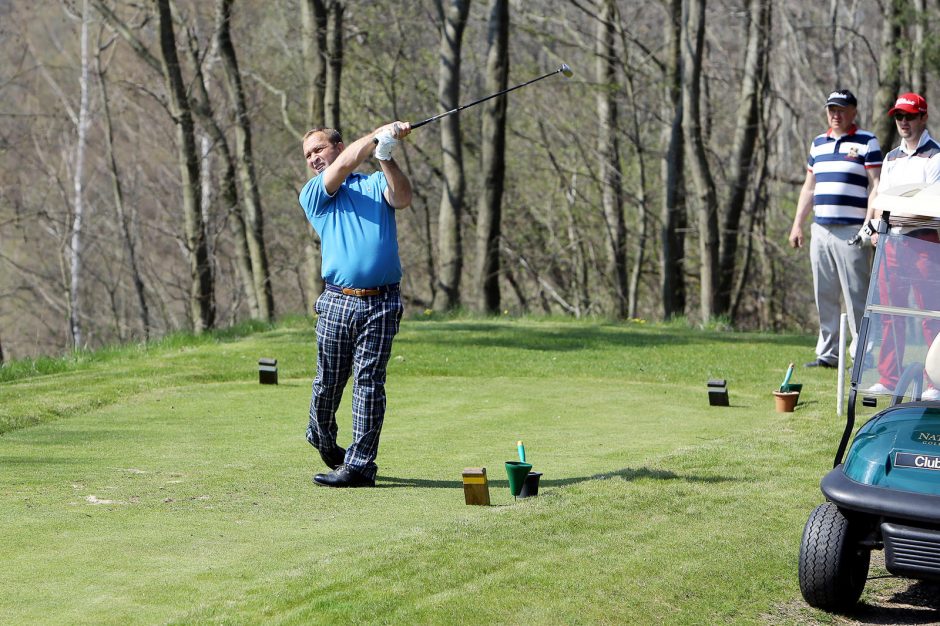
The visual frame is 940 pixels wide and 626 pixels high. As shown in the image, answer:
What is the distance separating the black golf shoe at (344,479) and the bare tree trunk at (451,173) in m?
14.1

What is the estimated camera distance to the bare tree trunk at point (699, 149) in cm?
2045

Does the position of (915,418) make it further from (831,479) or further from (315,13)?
(315,13)

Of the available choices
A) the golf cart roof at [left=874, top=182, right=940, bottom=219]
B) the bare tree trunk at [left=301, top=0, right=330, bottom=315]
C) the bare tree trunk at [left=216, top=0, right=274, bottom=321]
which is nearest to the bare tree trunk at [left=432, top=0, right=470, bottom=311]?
the bare tree trunk at [left=301, top=0, right=330, bottom=315]

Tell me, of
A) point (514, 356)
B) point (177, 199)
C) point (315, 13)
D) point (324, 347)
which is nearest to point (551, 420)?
point (324, 347)

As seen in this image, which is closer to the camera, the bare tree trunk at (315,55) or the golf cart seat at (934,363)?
the golf cart seat at (934,363)

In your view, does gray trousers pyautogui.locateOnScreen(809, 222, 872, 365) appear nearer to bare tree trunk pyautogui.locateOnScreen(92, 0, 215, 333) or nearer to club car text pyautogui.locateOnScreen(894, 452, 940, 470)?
club car text pyautogui.locateOnScreen(894, 452, 940, 470)

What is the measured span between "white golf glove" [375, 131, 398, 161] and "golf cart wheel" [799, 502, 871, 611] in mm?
2805

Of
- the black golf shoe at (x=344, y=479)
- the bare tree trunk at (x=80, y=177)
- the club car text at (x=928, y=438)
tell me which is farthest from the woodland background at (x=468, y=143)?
the club car text at (x=928, y=438)

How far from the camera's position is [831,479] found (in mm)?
4914

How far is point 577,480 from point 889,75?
48.4 ft

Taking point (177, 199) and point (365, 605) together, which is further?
point (177, 199)

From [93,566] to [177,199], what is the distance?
35.3 meters

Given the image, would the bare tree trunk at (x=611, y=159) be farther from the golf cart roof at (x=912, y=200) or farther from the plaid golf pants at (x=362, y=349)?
the golf cart roof at (x=912, y=200)

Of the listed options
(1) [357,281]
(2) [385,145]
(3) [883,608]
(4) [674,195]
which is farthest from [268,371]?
(4) [674,195]
